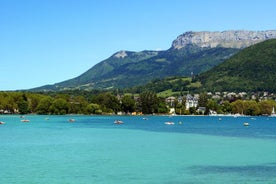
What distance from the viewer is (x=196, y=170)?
45719mm

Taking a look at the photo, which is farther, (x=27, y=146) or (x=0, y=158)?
(x=27, y=146)

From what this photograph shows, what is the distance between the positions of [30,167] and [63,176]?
635 cm

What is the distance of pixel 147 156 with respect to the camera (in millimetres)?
58531

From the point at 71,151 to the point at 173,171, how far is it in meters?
21.9

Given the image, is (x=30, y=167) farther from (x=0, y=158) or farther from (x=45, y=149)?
(x=45, y=149)

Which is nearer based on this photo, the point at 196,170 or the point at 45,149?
the point at 196,170

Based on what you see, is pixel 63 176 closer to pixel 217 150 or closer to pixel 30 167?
pixel 30 167

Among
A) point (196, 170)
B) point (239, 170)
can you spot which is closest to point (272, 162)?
point (239, 170)

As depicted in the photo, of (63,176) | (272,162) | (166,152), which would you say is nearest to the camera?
(63,176)

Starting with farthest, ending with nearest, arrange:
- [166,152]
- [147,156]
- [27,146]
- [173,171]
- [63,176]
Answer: [27,146]
[166,152]
[147,156]
[173,171]
[63,176]

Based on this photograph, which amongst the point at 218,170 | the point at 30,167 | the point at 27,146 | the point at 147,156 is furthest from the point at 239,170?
the point at 27,146

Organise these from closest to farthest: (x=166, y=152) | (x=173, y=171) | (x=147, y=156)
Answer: (x=173, y=171)
(x=147, y=156)
(x=166, y=152)

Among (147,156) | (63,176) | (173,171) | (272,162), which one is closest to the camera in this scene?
(63,176)

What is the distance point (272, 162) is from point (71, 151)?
2508 centimetres
